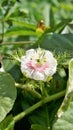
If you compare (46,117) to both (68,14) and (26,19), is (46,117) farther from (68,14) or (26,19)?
(68,14)

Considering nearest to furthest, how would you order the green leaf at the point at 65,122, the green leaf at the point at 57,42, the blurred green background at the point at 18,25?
the green leaf at the point at 65,122, the green leaf at the point at 57,42, the blurred green background at the point at 18,25

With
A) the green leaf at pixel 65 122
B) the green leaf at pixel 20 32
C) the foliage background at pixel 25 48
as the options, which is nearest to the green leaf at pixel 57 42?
the foliage background at pixel 25 48

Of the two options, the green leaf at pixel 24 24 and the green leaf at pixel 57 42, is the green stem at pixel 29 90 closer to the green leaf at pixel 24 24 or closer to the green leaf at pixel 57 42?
the green leaf at pixel 57 42

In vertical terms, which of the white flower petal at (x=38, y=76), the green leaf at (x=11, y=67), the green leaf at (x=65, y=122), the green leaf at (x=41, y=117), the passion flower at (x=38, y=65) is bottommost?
the green leaf at (x=41, y=117)

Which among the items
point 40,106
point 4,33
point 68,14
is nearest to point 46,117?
point 40,106

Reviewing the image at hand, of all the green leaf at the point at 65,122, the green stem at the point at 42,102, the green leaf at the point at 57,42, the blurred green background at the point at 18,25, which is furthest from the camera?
the blurred green background at the point at 18,25

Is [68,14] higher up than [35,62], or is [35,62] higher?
[35,62]

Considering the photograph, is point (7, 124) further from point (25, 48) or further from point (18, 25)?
point (18, 25)

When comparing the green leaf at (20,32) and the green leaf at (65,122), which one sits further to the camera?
the green leaf at (20,32)
